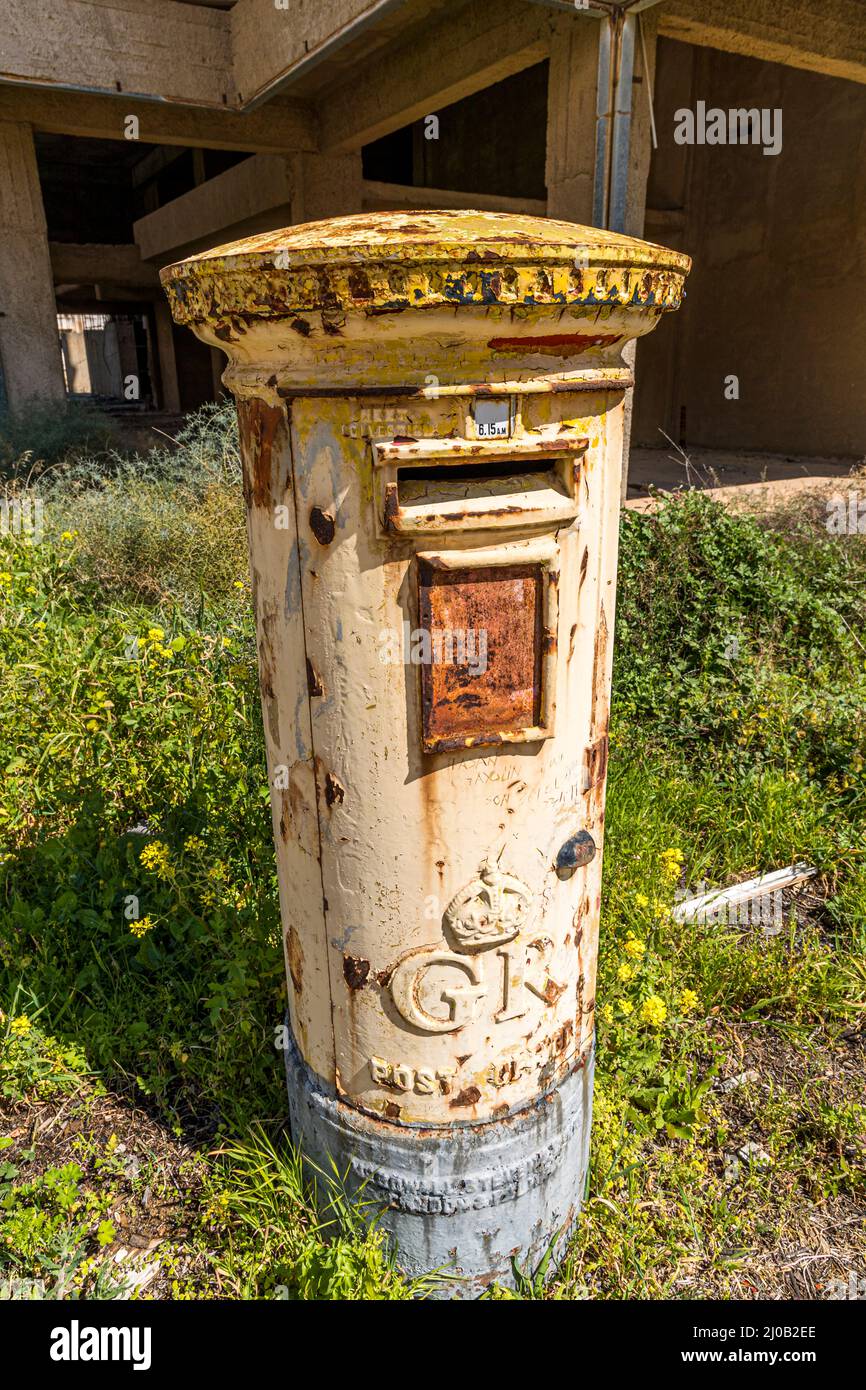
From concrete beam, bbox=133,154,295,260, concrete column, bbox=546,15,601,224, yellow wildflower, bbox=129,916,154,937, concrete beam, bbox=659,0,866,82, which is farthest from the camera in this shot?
concrete beam, bbox=133,154,295,260

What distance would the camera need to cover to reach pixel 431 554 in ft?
4.40

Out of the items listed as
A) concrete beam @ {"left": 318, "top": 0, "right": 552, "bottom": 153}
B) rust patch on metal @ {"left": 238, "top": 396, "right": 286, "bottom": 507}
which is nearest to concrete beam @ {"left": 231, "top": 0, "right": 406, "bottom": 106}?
concrete beam @ {"left": 318, "top": 0, "right": 552, "bottom": 153}

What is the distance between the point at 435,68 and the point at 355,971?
700 centimetres

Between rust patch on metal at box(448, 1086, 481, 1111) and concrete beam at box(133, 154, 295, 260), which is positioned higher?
concrete beam at box(133, 154, 295, 260)

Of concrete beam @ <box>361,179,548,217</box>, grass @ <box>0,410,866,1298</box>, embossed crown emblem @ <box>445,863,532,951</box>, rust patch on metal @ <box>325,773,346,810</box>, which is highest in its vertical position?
concrete beam @ <box>361,179,548,217</box>

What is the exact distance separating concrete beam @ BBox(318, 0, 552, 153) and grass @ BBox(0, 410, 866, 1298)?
13.1 feet

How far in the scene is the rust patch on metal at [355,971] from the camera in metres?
1.62

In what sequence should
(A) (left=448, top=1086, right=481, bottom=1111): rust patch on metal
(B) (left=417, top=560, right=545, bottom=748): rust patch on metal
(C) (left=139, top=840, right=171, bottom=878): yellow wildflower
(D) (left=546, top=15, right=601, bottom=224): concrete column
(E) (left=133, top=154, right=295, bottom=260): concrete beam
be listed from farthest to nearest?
(E) (left=133, top=154, right=295, bottom=260): concrete beam < (D) (left=546, top=15, right=601, bottom=224): concrete column < (C) (left=139, top=840, right=171, bottom=878): yellow wildflower < (A) (left=448, top=1086, right=481, bottom=1111): rust patch on metal < (B) (left=417, top=560, right=545, bottom=748): rust patch on metal

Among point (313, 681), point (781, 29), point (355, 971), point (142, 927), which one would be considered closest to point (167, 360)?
point (781, 29)

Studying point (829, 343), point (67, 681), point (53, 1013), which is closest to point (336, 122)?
point (829, 343)

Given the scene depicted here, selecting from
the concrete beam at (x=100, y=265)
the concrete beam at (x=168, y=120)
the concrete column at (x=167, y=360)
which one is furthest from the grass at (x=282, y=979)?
the concrete column at (x=167, y=360)

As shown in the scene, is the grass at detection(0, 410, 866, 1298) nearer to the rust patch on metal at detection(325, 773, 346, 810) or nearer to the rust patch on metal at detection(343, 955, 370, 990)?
the rust patch on metal at detection(343, 955, 370, 990)

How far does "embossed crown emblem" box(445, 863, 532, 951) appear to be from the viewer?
60.9 inches

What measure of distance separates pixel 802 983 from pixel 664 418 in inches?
425
